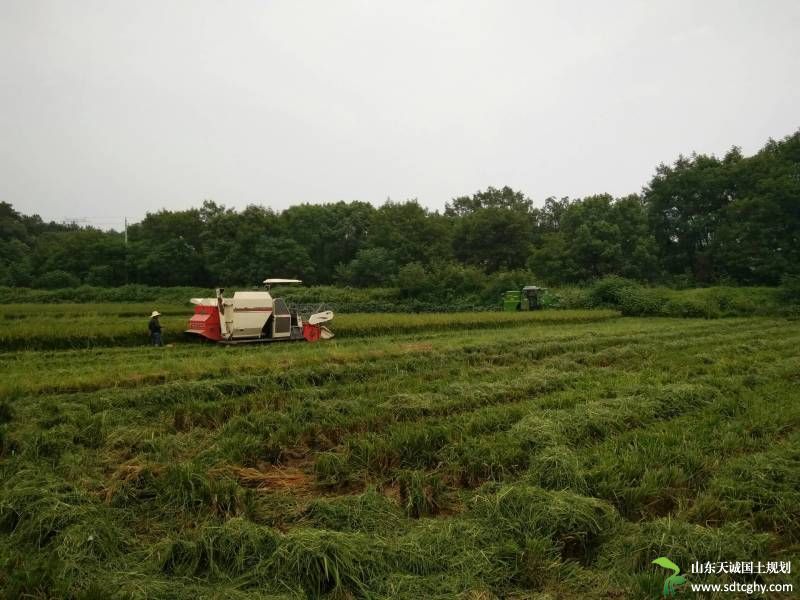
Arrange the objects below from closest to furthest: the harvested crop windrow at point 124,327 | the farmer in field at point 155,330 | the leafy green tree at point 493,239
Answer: the harvested crop windrow at point 124,327, the farmer in field at point 155,330, the leafy green tree at point 493,239

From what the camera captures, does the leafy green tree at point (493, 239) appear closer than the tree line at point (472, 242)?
No

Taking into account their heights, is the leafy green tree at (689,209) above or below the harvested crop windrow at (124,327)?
above

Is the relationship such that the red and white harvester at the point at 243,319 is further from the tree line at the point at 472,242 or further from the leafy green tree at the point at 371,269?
the leafy green tree at the point at 371,269

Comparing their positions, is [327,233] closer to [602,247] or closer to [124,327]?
[602,247]

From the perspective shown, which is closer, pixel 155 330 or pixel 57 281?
pixel 155 330

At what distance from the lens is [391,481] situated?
580 cm

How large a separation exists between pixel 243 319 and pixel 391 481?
13.2m

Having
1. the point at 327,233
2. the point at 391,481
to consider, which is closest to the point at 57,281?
the point at 327,233

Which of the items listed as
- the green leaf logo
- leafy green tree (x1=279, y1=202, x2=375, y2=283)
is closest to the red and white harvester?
the green leaf logo

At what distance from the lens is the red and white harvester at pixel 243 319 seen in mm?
17594

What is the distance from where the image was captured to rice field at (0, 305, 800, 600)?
372 centimetres

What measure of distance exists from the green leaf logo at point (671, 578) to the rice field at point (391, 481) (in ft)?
0.21

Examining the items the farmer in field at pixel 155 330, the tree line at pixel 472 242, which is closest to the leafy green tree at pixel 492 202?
the tree line at pixel 472 242

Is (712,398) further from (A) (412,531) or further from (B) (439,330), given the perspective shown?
(B) (439,330)
